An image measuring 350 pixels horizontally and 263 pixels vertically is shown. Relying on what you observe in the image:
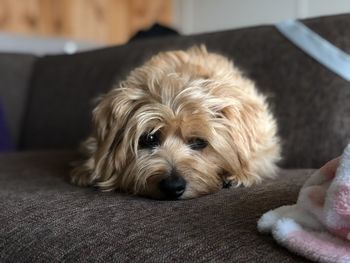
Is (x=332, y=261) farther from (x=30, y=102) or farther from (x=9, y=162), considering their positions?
(x=30, y=102)

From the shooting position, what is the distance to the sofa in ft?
3.17

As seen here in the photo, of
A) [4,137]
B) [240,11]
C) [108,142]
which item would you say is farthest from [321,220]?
[240,11]

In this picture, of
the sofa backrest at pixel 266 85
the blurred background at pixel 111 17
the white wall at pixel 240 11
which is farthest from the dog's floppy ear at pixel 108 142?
the white wall at pixel 240 11

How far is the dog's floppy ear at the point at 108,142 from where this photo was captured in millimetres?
1489

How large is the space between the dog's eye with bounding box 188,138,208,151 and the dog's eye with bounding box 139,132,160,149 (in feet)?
0.30

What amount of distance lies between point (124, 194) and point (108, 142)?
177mm

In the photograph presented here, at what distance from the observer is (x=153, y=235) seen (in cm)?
99

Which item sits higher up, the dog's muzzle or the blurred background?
the blurred background

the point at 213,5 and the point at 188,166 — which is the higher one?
the point at 213,5

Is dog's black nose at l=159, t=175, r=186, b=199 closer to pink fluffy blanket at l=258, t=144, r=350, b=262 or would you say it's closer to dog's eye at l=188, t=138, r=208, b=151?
dog's eye at l=188, t=138, r=208, b=151

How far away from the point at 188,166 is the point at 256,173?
0.21 meters

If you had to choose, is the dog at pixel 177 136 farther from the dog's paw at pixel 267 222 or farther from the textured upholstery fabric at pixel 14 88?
the textured upholstery fabric at pixel 14 88

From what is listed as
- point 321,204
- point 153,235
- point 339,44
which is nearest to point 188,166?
point 153,235

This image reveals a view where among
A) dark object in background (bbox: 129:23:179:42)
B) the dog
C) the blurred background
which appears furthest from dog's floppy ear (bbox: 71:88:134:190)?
the blurred background
